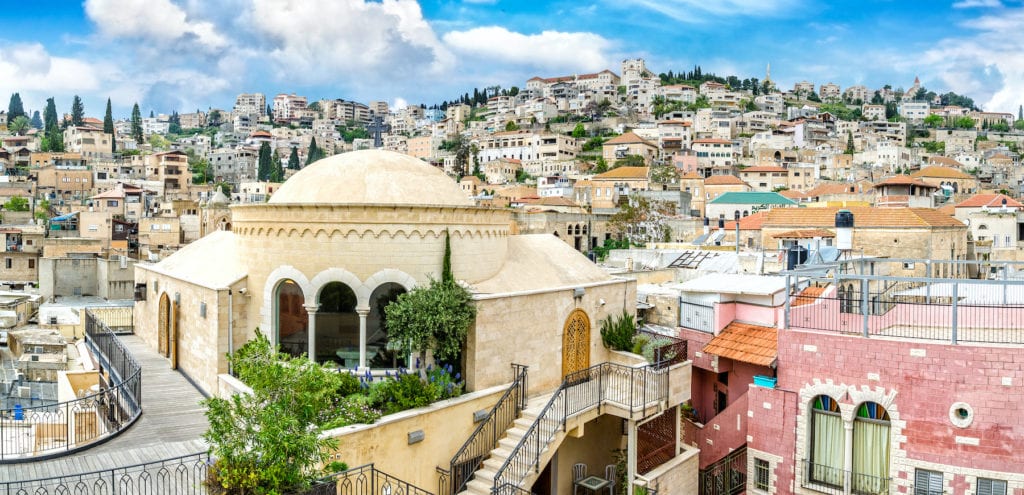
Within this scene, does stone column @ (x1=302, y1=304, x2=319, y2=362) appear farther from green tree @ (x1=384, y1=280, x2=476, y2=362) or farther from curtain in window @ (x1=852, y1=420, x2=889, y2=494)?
curtain in window @ (x1=852, y1=420, x2=889, y2=494)

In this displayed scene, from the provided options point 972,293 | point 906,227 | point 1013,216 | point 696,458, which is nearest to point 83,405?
point 696,458

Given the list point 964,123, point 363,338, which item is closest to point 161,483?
point 363,338

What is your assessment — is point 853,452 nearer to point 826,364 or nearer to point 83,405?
point 826,364

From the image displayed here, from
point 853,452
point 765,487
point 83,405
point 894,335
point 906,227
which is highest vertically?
point 906,227

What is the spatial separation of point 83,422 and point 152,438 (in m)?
3.12

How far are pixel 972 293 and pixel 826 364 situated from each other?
20.8 ft

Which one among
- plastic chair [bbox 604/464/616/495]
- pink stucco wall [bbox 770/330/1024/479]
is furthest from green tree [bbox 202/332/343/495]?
pink stucco wall [bbox 770/330/1024/479]

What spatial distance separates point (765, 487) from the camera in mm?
15586

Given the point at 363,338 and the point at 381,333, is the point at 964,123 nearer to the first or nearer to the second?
the point at 381,333

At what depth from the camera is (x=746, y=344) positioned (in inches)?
677

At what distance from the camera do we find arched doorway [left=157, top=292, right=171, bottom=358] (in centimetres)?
1886

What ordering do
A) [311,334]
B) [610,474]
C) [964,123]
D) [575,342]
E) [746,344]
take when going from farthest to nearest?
[964,123] → [746,344] → [575,342] → [610,474] → [311,334]

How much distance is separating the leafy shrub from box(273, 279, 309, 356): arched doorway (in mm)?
7557

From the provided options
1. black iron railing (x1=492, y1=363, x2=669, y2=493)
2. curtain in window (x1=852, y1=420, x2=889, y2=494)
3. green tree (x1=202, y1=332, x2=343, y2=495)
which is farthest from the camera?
curtain in window (x1=852, y1=420, x2=889, y2=494)
